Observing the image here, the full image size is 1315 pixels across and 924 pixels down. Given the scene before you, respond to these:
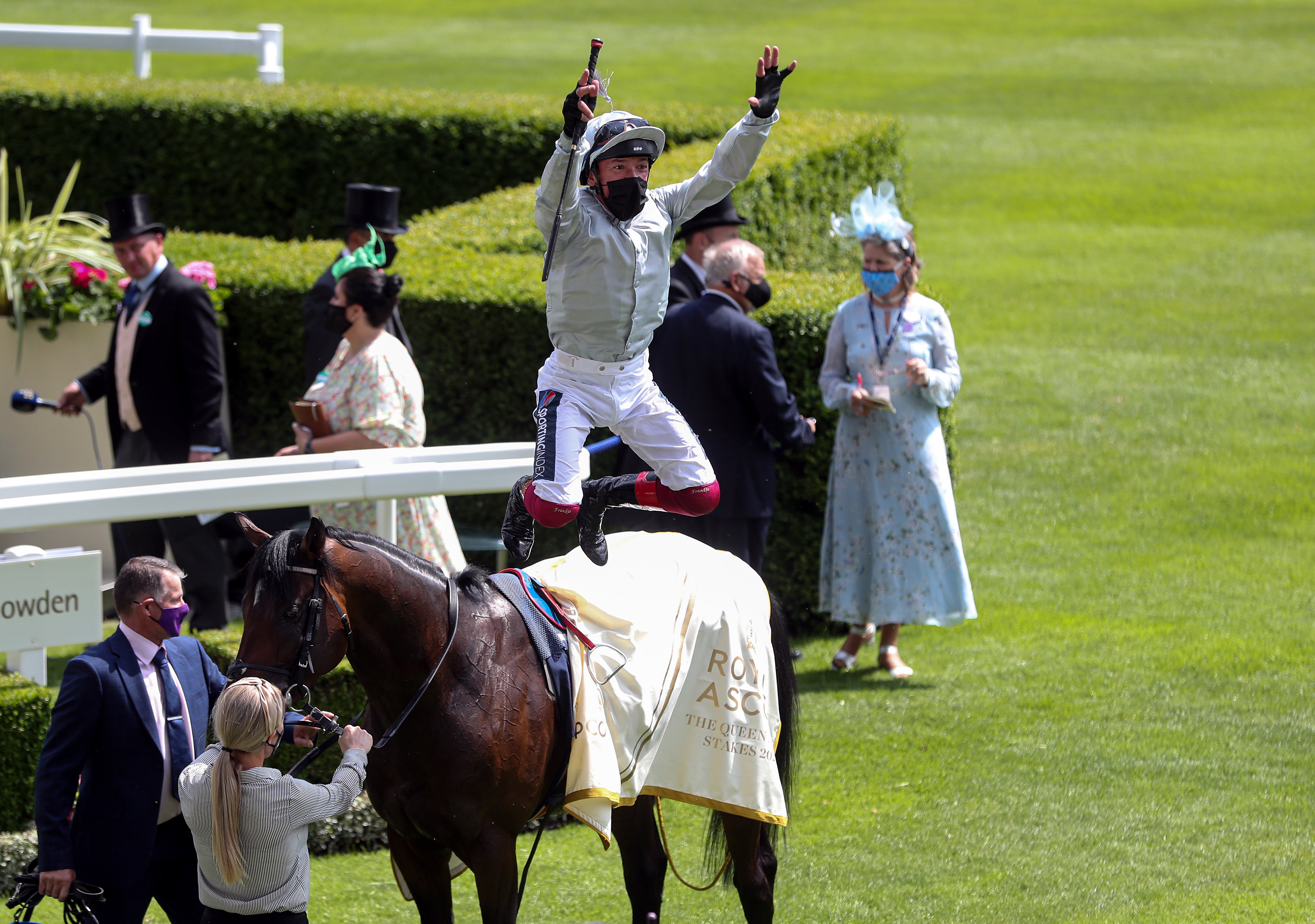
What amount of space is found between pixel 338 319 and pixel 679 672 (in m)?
2.52

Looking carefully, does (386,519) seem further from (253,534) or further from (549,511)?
(549,511)

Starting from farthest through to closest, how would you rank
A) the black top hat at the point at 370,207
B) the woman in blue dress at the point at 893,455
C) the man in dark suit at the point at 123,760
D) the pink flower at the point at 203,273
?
the pink flower at the point at 203,273
the black top hat at the point at 370,207
the woman in blue dress at the point at 893,455
the man in dark suit at the point at 123,760

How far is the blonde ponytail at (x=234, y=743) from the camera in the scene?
3609mm

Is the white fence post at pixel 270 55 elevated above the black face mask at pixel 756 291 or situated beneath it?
elevated above

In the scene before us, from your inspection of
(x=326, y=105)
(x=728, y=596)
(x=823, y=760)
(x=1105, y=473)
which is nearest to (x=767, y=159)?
(x=1105, y=473)

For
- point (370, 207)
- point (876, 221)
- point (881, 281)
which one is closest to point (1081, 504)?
point (881, 281)

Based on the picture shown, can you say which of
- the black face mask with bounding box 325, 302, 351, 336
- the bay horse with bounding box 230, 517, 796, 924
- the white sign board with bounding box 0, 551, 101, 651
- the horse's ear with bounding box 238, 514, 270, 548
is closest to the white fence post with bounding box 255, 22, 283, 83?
the black face mask with bounding box 325, 302, 351, 336

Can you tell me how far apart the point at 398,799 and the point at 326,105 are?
9.57 meters

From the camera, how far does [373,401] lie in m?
6.24

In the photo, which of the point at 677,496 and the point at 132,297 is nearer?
the point at 677,496

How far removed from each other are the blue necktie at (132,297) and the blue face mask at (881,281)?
11.5 feet

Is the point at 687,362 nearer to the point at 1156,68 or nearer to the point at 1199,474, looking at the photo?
the point at 1199,474

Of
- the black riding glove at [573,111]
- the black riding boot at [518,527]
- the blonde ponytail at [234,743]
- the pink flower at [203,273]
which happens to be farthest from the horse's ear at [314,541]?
the pink flower at [203,273]

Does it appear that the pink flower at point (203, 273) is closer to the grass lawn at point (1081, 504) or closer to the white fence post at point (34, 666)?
the white fence post at point (34, 666)
